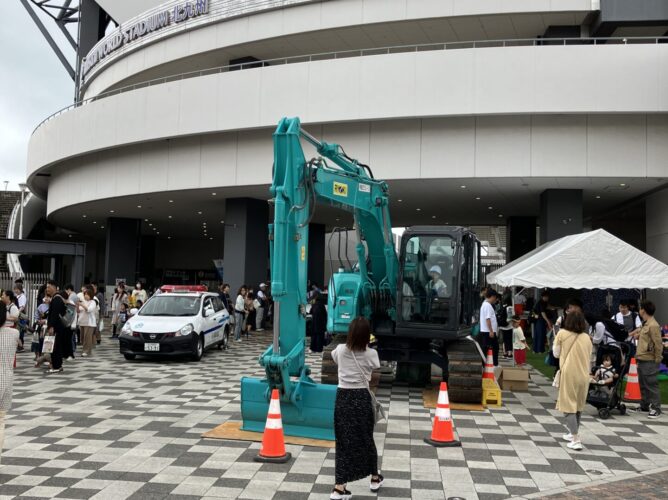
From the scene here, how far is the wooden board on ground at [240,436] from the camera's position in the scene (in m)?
6.92

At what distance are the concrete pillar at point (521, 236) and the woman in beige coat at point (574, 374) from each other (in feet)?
71.2

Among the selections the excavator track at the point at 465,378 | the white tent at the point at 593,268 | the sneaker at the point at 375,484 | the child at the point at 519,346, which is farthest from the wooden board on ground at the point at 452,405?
the child at the point at 519,346

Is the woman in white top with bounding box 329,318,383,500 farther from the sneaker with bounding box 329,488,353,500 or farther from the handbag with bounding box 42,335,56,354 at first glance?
the handbag with bounding box 42,335,56,354

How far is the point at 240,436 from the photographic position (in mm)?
7242

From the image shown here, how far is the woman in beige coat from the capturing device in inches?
277

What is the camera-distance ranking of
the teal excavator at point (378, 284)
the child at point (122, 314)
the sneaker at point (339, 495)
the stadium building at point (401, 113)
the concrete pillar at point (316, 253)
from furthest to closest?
the concrete pillar at point (316, 253) → the child at point (122, 314) → the stadium building at point (401, 113) → the teal excavator at point (378, 284) → the sneaker at point (339, 495)

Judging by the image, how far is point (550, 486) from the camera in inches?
226

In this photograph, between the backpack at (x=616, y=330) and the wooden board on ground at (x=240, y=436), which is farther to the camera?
the backpack at (x=616, y=330)

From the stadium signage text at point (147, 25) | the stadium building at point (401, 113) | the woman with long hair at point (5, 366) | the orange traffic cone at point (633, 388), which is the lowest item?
the orange traffic cone at point (633, 388)

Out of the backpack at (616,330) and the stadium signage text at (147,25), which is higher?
the stadium signage text at (147,25)

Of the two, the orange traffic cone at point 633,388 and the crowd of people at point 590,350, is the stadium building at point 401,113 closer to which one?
the crowd of people at point 590,350

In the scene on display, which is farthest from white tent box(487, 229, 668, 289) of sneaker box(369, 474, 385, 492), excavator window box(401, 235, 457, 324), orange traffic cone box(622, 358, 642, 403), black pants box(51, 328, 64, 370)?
black pants box(51, 328, 64, 370)

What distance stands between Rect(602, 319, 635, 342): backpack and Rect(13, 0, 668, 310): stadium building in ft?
31.5

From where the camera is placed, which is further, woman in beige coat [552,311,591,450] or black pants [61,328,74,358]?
black pants [61,328,74,358]
